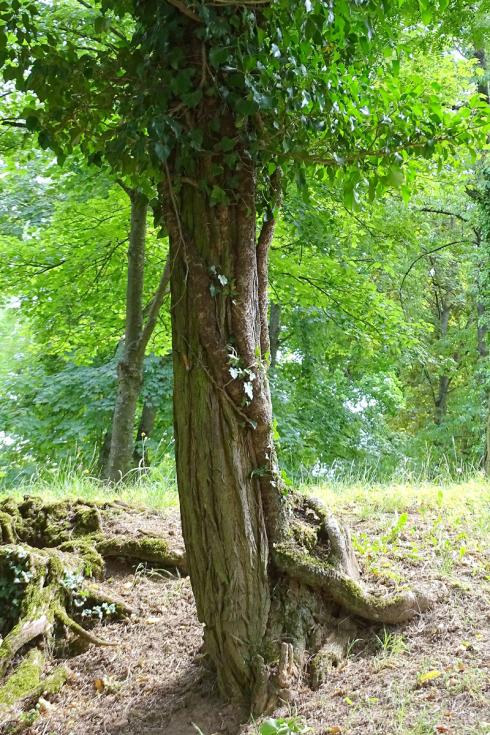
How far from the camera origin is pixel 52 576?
4.12 metres

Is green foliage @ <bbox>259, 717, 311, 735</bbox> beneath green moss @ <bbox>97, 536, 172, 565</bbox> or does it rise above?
beneath

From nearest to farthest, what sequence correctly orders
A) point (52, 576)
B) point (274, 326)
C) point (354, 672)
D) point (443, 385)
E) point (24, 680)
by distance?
1. point (354, 672)
2. point (24, 680)
3. point (52, 576)
4. point (274, 326)
5. point (443, 385)

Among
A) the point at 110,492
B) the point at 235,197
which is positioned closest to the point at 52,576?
the point at 110,492

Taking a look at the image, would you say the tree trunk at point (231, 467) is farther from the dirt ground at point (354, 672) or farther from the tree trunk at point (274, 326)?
the tree trunk at point (274, 326)

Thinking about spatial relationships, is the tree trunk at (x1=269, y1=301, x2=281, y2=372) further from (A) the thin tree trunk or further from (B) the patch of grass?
(B) the patch of grass

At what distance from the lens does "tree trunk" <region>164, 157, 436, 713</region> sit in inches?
125

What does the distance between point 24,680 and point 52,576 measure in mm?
717

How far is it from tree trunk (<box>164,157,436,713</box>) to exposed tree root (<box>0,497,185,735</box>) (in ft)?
3.53

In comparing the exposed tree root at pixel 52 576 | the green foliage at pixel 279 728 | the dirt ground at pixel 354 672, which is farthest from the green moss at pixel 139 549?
the green foliage at pixel 279 728

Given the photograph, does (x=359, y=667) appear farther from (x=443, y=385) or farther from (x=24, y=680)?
(x=443, y=385)

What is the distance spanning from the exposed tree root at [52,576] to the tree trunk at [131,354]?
2769mm

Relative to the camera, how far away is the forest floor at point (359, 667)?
281cm

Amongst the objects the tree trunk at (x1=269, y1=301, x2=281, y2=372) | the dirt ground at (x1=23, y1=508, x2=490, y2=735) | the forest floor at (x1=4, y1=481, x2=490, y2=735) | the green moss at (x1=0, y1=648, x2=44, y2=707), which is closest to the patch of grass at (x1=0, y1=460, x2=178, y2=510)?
the forest floor at (x1=4, y1=481, x2=490, y2=735)

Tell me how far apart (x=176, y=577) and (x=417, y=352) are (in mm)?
7508
